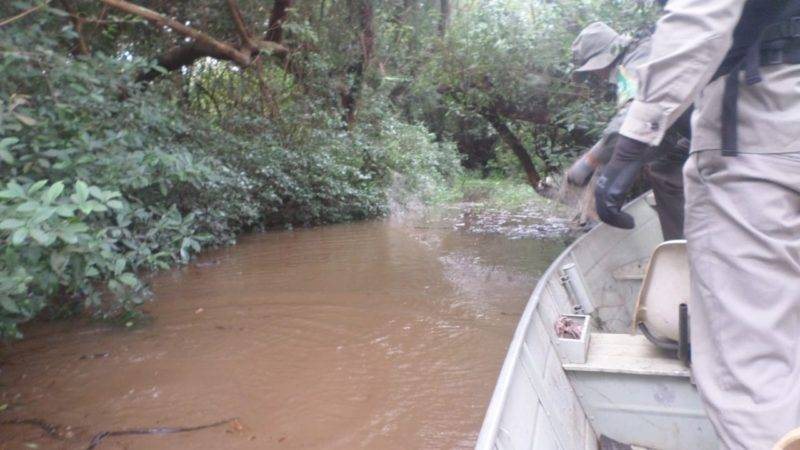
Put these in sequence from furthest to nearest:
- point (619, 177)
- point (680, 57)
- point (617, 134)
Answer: point (617, 134) < point (619, 177) < point (680, 57)

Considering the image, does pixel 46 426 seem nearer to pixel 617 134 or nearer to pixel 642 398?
pixel 642 398

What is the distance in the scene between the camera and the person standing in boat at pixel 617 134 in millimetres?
3078

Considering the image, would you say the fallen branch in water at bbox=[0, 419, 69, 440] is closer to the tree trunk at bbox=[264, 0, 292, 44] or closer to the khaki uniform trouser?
the khaki uniform trouser

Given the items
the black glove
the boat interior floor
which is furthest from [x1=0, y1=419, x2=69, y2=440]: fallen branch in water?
the black glove

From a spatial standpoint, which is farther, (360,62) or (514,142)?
(360,62)

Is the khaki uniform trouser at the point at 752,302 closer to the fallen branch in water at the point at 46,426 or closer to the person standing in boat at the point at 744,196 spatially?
the person standing in boat at the point at 744,196

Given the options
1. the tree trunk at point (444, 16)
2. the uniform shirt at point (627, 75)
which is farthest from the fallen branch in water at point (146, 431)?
the tree trunk at point (444, 16)

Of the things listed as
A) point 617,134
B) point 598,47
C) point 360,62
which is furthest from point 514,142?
point 617,134

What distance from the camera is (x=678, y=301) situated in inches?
94.0

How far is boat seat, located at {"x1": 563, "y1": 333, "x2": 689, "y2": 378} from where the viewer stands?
7.48ft

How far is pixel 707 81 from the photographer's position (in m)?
1.76

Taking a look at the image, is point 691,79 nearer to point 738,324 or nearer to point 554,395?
point 738,324

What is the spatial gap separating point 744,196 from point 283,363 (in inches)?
127

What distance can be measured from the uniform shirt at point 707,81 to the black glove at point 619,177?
120 millimetres
